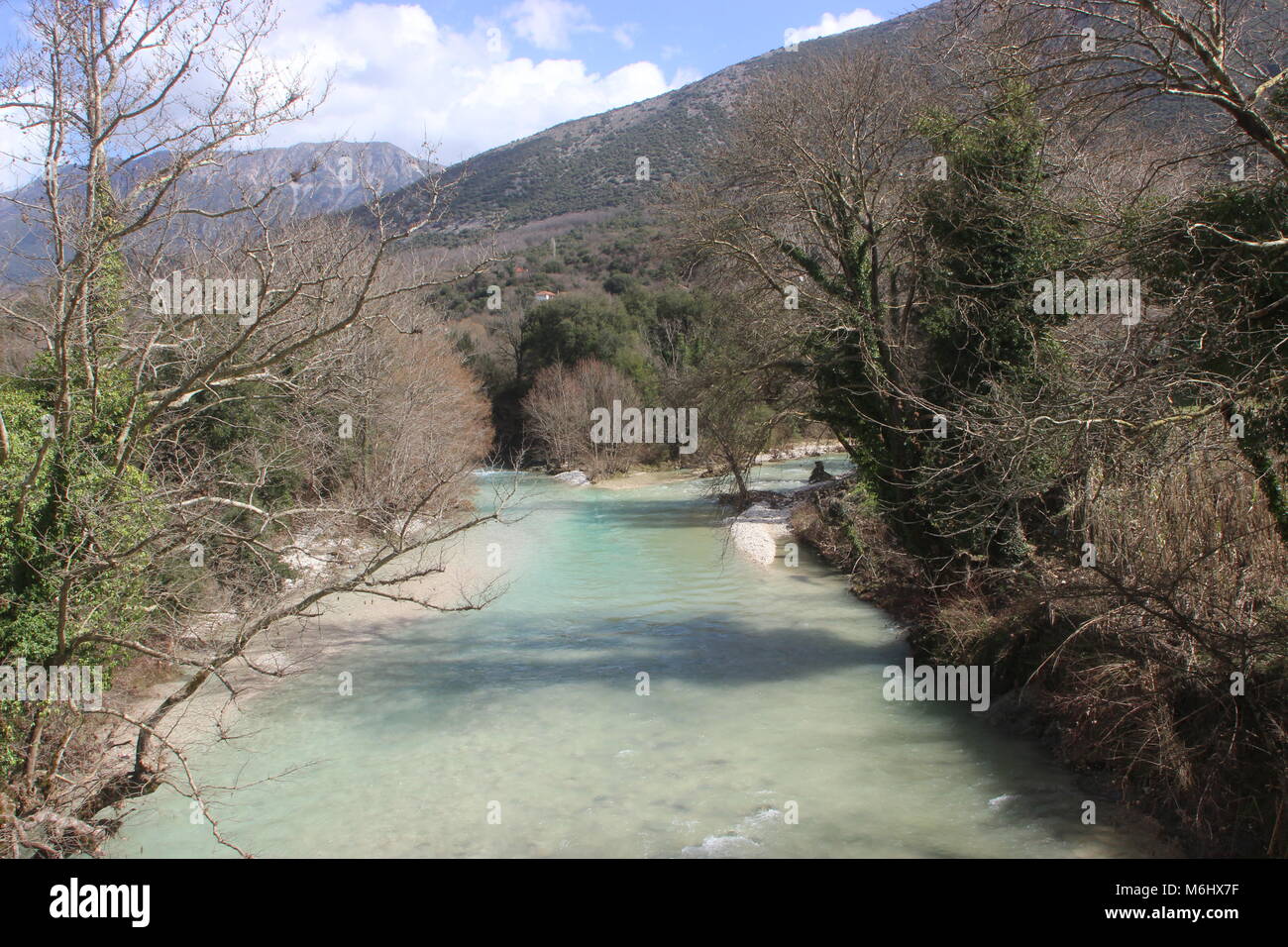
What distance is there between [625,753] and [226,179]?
777cm

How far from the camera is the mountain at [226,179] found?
8.30 m

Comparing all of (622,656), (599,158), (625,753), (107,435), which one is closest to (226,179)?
(107,435)

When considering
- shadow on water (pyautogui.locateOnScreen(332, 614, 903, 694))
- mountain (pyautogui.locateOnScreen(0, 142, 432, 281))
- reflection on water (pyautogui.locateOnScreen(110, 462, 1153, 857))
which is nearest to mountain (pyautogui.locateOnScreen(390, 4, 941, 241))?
shadow on water (pyautogui.locateOnScreen(332, 614, 903, 694))

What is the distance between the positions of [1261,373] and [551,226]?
229 feet

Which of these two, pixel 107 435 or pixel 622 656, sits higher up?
pixel 107 435

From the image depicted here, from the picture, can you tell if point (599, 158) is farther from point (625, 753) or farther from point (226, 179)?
point (625, 753)

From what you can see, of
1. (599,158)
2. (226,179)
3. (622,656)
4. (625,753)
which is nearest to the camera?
(226,179)

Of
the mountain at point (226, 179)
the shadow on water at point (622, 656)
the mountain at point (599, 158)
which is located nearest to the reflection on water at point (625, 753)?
the shadow on water at point (622, 656)

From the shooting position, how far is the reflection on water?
8250 millimetres

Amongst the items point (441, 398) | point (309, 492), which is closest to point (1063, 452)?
point (309, 492)

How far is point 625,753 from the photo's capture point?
10.2 m

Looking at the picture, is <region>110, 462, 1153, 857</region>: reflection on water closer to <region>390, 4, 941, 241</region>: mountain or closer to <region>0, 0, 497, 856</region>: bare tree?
<region>0, 0, 497, 856</region>: bare tree

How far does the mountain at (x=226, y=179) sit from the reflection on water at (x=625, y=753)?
582 cm

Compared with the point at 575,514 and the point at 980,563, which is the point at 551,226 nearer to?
the point at 575,514
